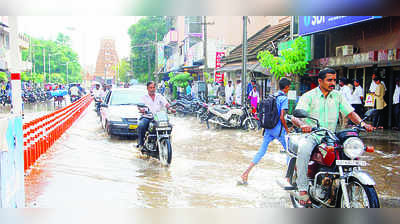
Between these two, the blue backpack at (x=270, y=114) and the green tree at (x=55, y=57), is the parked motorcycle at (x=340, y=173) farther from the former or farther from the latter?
the green tree at (x=55, y=57)

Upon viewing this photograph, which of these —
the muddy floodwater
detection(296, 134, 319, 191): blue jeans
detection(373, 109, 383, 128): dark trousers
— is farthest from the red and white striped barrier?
detection(373, 109, 383, 128): dark trousers

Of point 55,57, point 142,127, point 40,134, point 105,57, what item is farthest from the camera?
point 105,57

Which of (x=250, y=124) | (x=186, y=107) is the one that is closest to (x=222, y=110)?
(x=250, y=124)

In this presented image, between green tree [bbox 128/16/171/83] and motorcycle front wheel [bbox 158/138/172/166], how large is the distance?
49003mm

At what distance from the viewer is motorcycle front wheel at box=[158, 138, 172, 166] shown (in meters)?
7.76

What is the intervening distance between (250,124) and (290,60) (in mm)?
3305

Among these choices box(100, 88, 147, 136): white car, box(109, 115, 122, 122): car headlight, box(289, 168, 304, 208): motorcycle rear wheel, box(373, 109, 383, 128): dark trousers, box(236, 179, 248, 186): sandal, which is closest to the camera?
box(289, 168, 304, 208): motorcycle rear wheel

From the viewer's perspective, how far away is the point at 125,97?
41.2 ft

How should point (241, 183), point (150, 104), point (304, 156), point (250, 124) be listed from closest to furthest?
point (304, 156)
point (241, 183)
point (150, 104)
point (250, 124)

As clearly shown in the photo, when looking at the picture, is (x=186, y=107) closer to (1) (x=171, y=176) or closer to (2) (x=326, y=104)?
(1) (x=171, y=176)

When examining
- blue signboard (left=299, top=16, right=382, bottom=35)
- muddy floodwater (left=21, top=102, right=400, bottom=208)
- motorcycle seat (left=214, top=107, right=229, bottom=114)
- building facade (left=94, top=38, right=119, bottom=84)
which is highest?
building facade (left=94, top=38, right=119, bottom=84)

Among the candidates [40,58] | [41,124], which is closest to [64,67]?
[40,58]

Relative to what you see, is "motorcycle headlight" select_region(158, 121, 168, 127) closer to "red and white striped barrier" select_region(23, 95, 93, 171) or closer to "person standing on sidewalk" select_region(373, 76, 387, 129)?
"red and white striped barrier" select_region(23, 95, 93, 171)
